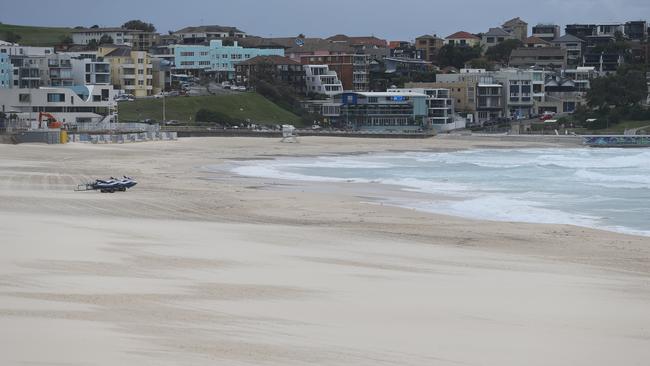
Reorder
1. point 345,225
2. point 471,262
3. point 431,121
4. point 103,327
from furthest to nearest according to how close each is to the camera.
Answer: point 431,121 → point 345,225 → point 471,262 → point 103,327

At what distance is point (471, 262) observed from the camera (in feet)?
52.0

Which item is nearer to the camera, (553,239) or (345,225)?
(553,239)

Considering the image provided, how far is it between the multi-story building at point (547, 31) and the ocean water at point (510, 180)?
7102cm

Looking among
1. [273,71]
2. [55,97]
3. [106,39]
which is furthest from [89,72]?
[106,39]

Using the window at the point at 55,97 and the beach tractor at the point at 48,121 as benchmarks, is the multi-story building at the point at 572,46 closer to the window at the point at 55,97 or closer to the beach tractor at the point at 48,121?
the window at the point at 55,97

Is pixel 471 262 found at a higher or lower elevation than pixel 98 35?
lower

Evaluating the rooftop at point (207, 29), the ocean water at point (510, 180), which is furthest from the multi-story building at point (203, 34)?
the ocean water at point (510, 180)

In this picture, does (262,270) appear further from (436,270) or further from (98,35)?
(98,35)

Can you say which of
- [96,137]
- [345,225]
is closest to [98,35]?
[96,137]

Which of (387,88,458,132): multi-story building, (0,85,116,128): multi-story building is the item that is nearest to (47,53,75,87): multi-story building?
(0,85,116,128): multi-story building

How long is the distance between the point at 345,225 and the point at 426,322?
30.7 ft

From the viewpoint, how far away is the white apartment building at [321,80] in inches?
3425

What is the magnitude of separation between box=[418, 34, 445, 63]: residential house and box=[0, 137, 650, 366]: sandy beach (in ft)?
289

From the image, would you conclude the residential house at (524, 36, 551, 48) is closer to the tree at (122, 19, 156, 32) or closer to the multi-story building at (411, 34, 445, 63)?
the multi-story building at (411, 34, 445, 63)
